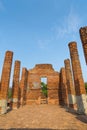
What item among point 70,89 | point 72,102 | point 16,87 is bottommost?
point 72,102

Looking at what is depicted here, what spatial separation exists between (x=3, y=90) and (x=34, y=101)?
969 centimetres

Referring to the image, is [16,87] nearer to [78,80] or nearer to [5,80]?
[5,80]

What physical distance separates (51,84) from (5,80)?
10858 millimetres

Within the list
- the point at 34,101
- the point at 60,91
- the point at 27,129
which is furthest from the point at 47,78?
the point at 27,129

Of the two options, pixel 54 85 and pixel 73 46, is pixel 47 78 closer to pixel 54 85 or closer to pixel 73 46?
pixel 54 85

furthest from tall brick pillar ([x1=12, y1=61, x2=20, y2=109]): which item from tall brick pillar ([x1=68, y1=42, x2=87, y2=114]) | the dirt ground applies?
tall brick pillar ([x1=68, y1=42, x2=87, y2=114])

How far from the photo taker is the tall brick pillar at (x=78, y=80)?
10170 millimetres

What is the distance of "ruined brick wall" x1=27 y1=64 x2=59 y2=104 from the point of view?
20.8 metres

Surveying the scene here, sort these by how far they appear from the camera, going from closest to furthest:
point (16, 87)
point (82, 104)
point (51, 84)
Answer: point (82, 104)
point (16, 87)
point (51, 84)

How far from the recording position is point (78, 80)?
1103cm

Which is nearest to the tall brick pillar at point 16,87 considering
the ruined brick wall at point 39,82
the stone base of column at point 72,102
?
the ruined brick wall at point 39,82

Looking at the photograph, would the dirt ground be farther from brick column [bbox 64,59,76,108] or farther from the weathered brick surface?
brick column [bbox 64,59,76,108]

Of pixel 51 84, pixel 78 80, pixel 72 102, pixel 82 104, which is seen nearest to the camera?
pixel 82 104

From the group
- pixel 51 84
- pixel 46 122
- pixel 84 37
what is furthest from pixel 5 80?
pixel 51 84
